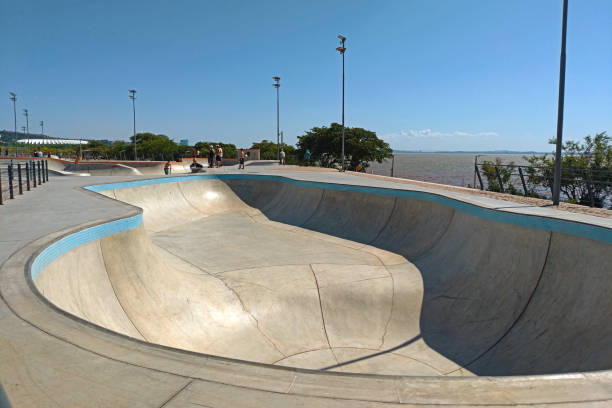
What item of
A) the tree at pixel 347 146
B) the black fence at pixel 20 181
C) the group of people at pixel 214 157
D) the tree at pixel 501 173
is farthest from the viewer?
the tree at pixel 347 146

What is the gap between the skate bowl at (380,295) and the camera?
5.23 metres

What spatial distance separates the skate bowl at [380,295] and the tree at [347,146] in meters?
43.1

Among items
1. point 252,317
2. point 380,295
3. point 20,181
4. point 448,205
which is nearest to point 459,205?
point 448,205

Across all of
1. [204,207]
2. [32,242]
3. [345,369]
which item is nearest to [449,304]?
[345,369]

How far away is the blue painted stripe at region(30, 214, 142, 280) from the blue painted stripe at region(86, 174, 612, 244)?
7569mm

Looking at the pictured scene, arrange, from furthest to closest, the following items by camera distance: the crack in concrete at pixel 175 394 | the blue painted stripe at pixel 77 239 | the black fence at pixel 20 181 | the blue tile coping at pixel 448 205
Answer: the black fence at pixel 20 181
the blue tile coping at pixel 448 205
the blue painted stripe at pixel 77 239
the crack in concrete at pixel 175 394

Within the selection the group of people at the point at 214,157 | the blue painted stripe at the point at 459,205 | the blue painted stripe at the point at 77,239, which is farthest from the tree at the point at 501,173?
the group of people at the point at 214,157

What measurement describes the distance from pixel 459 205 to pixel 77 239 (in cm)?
895

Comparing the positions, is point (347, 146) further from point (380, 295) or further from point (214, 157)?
point (380, 295)

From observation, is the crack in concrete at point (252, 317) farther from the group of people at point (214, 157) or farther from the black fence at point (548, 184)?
the group of people at point (214, 157)

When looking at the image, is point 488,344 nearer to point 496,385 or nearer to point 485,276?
point 485,276

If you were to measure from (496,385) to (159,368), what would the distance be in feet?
7.81

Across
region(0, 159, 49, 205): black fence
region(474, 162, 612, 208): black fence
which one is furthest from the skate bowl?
region(474, 162, 612, 208): black fence

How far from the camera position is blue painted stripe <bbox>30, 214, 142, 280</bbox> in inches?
183
